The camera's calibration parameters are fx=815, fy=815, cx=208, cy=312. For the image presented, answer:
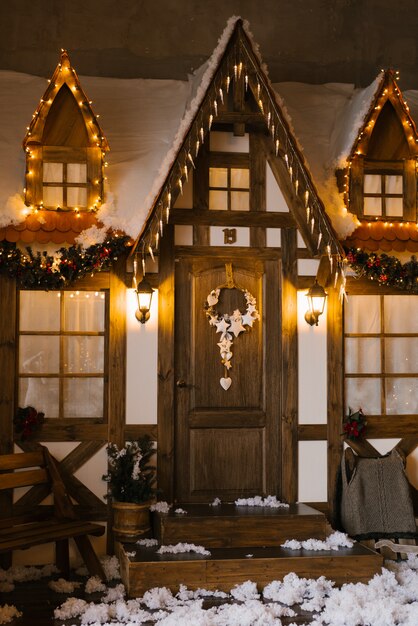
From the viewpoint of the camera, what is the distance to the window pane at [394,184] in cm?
786

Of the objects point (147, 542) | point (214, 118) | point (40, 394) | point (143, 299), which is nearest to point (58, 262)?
point (143, 299)

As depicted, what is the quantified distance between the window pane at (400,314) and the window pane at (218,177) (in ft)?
6.24

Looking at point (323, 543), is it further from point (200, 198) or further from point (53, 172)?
point (53, 172)

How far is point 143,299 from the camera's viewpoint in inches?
284

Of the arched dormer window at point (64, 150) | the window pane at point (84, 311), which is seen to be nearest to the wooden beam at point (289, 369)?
the window pane at point (84, 311)

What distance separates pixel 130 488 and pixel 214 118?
3249mm

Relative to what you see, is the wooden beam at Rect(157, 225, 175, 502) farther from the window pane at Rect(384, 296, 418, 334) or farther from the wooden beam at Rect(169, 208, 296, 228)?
the window pane at Rect(384, 296, 418, 334)

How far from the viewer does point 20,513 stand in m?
7.05

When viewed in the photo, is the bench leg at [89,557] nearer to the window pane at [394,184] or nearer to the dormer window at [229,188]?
the dormer window at [229,188]

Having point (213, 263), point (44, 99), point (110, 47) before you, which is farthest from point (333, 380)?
point (110, 47)

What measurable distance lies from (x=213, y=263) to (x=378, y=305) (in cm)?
164

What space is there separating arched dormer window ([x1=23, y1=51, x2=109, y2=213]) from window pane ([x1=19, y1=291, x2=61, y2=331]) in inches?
30.9

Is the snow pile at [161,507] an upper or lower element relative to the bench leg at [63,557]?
upper

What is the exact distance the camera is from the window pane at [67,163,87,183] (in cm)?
739
